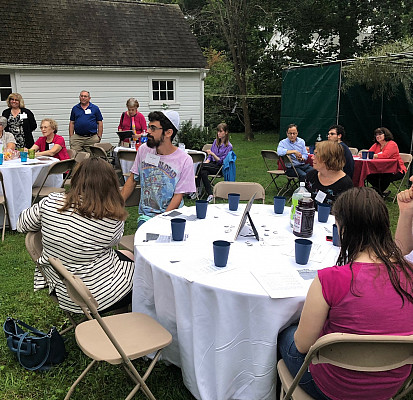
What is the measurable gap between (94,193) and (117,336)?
0.86 metres

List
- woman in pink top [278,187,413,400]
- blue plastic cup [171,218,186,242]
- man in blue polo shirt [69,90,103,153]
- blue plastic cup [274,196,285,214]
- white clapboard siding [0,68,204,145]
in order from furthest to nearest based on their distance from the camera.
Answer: white clapboard siding [0,68,204,145] → man in blue polo shirt [69,90,103,153] → blue plastic cup [274,196,285,214] → blue plastic cup [171,218,186,242] → woman in pink top [278,187,413,400]

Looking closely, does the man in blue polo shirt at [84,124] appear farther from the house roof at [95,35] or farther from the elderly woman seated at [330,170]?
the elderly woman seated at [330,170]

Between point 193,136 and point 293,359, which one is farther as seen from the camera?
point 193,136

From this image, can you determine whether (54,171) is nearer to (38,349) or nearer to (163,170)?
(163,170)

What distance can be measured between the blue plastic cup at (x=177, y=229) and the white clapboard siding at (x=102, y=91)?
987 centimetres

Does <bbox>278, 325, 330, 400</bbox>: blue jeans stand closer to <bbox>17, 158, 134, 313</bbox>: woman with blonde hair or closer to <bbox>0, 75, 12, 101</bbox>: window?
<bbox>17, 158, 134, 313</bbox>: woman with blonde hair

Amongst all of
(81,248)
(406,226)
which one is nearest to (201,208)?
(81,248)

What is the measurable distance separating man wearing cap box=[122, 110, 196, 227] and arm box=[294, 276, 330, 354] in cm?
204

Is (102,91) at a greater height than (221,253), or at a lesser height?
greater

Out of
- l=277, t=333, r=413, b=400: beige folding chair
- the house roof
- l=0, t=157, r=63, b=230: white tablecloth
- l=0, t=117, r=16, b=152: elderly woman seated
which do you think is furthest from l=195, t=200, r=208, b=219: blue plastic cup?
the house roof

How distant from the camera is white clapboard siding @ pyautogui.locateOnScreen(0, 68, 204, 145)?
1129cm

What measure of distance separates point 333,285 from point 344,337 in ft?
0.75

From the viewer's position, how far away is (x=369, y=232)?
1.73 metres

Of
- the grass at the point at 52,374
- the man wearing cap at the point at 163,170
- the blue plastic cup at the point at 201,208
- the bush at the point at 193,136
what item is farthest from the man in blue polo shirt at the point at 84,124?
the blue plastic cup at the point at 201,208
